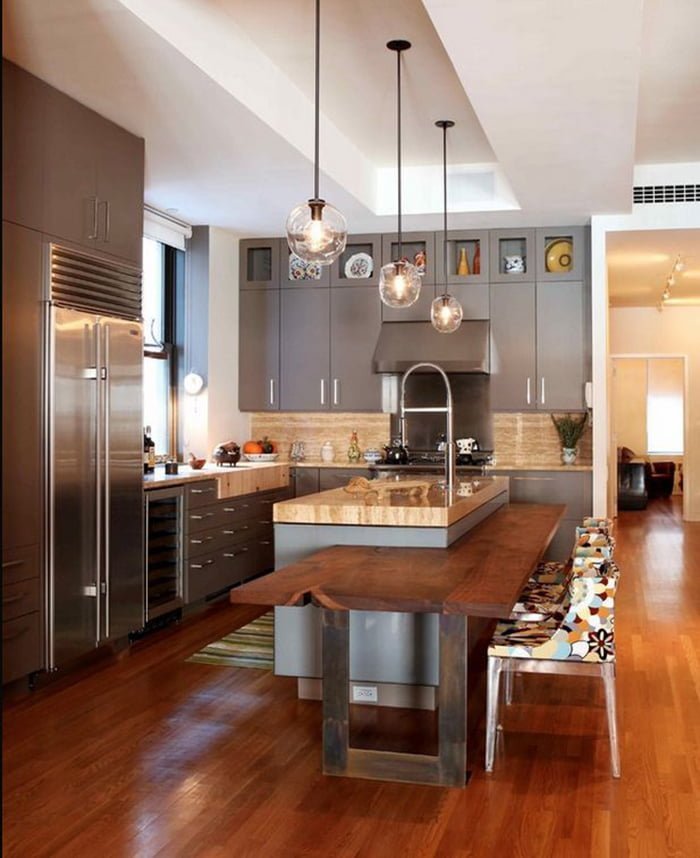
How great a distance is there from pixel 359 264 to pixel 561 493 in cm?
260

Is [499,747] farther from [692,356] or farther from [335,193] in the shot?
[692,356]

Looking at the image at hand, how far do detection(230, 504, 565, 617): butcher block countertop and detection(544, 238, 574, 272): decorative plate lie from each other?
4.07 meters

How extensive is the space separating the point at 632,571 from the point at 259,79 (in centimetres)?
537

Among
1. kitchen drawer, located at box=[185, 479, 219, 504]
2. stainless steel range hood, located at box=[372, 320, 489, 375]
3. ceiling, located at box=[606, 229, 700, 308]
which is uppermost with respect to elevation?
ceiling, located at box=[606, 229, 700, 308]

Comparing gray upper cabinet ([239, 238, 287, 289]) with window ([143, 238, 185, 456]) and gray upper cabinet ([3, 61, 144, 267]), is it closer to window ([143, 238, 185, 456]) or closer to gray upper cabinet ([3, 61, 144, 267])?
window ([143, 238, 185, 456])

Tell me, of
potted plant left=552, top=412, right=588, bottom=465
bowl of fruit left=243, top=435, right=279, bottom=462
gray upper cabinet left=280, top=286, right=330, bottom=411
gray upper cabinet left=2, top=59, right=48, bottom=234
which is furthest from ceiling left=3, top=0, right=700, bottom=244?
bowl of fruit left=243, top=435, right=279, bottom=462

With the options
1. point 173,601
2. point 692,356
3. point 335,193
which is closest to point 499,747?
point 173,601

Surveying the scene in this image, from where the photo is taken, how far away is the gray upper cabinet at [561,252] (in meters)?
7.61

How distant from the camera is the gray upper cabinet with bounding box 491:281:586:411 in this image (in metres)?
7.62

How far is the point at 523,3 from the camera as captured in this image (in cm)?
345

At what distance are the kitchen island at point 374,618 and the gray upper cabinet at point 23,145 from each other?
178 centimetres


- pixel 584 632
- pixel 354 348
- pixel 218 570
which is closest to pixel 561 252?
pixel 354 348

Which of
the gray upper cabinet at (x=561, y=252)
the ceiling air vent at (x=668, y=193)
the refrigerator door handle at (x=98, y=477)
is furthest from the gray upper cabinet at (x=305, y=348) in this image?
the refrigerator door handle at (x=98, y=477)

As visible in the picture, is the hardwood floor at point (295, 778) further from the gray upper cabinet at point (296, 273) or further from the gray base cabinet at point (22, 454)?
the gray upper cabinet at point (296, 273)
